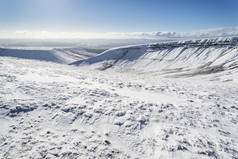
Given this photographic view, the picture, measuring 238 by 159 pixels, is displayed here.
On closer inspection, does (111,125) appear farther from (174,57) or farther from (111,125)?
(174,57)

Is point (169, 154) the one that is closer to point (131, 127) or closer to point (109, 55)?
point (131, 127)

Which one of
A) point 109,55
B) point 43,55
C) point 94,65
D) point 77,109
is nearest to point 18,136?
point 77,109

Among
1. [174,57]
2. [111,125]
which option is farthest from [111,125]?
[174,57]

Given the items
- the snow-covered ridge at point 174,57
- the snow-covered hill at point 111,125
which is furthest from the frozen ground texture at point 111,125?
the snow-covered ridge at point 174,57

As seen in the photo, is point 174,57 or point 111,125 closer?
point 111,125

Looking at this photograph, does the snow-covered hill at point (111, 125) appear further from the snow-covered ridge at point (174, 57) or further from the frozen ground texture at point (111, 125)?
the snow-covered ridge at point (174, 57)

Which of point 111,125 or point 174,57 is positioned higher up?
point 174,57

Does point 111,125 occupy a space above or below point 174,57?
below

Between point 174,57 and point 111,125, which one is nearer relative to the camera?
point 111,125

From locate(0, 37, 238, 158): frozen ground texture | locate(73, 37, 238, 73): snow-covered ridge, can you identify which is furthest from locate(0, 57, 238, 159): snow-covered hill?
locate(73, 37, 238, 73): snow-covered ridge
